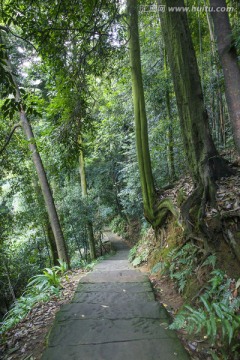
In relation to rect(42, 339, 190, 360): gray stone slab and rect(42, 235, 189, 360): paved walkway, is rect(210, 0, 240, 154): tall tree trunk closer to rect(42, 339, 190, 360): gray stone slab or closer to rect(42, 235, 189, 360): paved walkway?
rect(42, 235, 189, 360): paved walkway

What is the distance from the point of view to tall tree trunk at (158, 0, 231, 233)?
4.16 meters

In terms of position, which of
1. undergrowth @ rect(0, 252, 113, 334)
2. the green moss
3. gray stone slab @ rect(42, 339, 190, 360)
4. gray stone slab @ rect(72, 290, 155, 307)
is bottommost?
undergrowth @ rect(0, 252, 113, 334)

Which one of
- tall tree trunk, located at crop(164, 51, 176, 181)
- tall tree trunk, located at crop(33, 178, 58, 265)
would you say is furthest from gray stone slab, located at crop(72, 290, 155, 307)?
tall tree trunk, located at crop(33, 178, 58, 265)

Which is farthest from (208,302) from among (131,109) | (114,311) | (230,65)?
(131,109)

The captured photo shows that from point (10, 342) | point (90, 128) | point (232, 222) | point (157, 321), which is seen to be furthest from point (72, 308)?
point (90, 128)

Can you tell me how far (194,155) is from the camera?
4.26 meters

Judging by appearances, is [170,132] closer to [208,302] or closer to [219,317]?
[208,302]

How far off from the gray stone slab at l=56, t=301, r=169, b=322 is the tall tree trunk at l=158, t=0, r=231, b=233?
1.56 metres

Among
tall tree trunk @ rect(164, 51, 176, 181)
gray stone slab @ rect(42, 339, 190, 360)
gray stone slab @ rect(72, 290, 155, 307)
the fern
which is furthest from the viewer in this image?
tall tree trunk @ rect(164, 51, 176, 181)

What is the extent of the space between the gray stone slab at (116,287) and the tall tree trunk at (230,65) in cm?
301

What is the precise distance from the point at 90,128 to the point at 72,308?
3.83 m

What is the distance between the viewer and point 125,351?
8.22ft

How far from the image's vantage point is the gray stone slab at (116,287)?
4.18 metres

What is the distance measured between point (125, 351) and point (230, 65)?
4.73 meters
